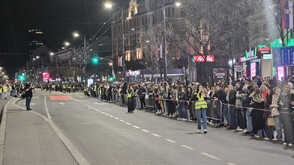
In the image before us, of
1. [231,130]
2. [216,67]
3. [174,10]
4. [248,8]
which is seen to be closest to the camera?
[231,130]

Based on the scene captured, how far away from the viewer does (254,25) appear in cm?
4234

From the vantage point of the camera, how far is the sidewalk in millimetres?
10312

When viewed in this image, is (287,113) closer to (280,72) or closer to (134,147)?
(134,147)

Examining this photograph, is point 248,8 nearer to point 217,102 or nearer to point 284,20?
point 284,20

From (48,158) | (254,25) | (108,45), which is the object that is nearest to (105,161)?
(48,158)

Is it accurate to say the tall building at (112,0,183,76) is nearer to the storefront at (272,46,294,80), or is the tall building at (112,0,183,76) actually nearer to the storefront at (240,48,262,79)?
the storefront at (240,48,262,79)

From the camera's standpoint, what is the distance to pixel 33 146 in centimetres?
1239

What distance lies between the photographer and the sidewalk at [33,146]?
33.8 ft

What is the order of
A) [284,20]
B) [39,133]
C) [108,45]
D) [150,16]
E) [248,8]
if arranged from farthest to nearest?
[108,45], [150,16], [248,8], [284,20], [39,133]

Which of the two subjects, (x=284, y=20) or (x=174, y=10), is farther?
(x=174, y=10)

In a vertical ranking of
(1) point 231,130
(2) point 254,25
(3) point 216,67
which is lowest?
(1) point 231,130

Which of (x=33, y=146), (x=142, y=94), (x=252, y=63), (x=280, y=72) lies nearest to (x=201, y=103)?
(x=33, y=146)

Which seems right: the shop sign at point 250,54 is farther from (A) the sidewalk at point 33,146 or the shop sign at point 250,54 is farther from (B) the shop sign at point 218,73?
(A) the sidewalk at point 33,146

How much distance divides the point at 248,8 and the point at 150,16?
5153 centimetres
